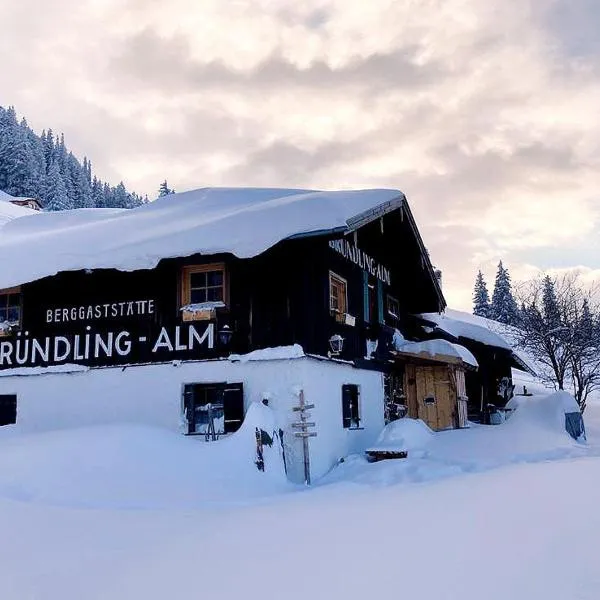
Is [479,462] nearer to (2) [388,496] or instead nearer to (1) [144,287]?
(2) [388,496]

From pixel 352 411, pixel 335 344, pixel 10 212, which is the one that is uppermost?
pixel 10 212

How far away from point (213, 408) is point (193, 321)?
1778mm

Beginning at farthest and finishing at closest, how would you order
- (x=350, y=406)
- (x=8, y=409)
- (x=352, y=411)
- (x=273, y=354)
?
(x=352, y=411), (x=350, y=406), (x=8, y=409), (x=273, y=354)

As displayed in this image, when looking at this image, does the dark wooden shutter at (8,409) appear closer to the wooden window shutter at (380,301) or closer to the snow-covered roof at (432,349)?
the wooden window shutter at (380,301)

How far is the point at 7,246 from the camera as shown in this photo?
596 inches

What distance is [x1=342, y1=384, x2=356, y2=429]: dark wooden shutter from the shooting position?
45.5ft

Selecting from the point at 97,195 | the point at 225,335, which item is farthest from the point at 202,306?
the point at 97,195

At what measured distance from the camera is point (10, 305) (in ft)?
46.3

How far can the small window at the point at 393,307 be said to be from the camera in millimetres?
18002

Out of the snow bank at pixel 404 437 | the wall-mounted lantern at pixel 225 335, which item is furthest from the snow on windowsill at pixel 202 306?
the snow bank at pixel 404 437

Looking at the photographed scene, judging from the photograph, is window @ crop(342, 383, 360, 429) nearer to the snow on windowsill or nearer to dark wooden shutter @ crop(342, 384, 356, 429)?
dark wooden shutter @ crop(342, 384, 356, 429)

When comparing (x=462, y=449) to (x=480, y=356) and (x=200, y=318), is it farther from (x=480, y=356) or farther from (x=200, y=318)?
(x=480, y=356)

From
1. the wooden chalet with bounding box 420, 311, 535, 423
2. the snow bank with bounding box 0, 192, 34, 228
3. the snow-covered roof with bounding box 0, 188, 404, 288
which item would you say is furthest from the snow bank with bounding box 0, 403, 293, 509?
the snow bank with bounding box 0, 192, 34, 228

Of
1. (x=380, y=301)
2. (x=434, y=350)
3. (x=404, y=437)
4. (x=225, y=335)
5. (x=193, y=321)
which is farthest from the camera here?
(x=434, y=350)
